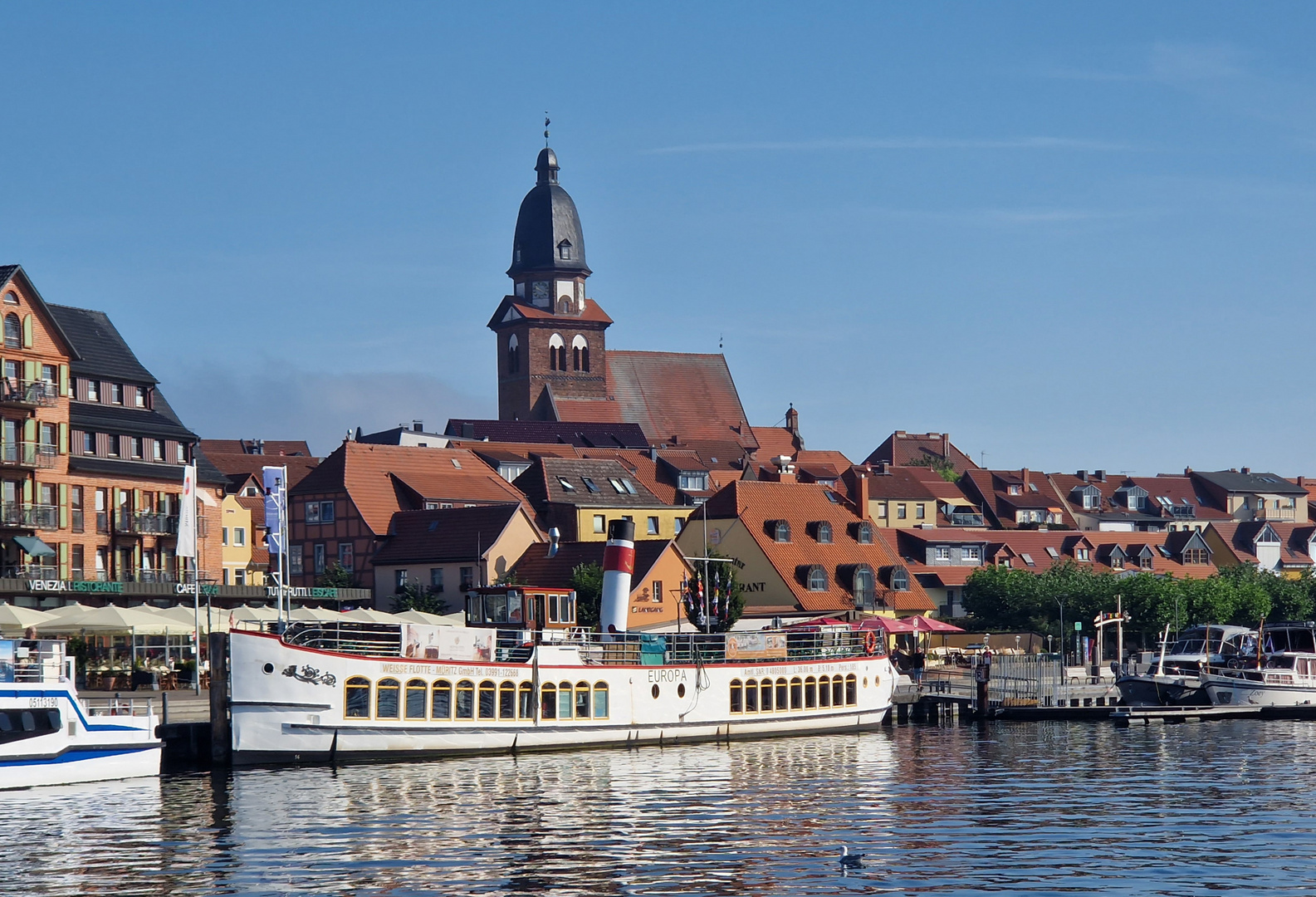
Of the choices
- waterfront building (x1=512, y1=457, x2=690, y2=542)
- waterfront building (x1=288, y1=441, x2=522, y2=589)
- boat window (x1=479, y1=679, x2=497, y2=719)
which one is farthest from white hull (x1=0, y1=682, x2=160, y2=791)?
waterfront building (x1=512, y1=457, x2=690, y2=542)

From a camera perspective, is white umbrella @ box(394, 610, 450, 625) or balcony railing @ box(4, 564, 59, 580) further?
balcony railing @ box(4, 564, 59, 580)

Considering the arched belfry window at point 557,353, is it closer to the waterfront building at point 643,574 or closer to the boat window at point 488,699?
the waterfront building at point 643,574

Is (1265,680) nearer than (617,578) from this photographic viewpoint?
No

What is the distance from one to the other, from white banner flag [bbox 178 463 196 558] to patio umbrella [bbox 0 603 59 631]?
4248 millimetres

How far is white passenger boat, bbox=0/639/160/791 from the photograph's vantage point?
149 ft

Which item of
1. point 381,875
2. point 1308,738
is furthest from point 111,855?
point 1308,738

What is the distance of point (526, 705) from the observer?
56344 millimetres

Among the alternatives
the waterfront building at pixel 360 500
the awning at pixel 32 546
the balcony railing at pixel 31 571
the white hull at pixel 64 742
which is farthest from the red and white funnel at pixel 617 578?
the waterfront building at pixel 360 500

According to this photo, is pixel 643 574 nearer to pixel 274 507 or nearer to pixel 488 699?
pixel 274 507

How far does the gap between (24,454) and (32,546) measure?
366 centimetres

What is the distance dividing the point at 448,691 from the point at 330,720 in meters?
4.12

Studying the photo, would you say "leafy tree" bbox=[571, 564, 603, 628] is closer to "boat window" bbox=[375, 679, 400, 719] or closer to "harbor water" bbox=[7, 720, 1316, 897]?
"harbor water" bbox=[7, 720, 1316, 897]

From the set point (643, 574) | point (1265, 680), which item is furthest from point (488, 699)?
point (643, 574)

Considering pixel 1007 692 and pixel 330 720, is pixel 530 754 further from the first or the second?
pixel 1007 692
